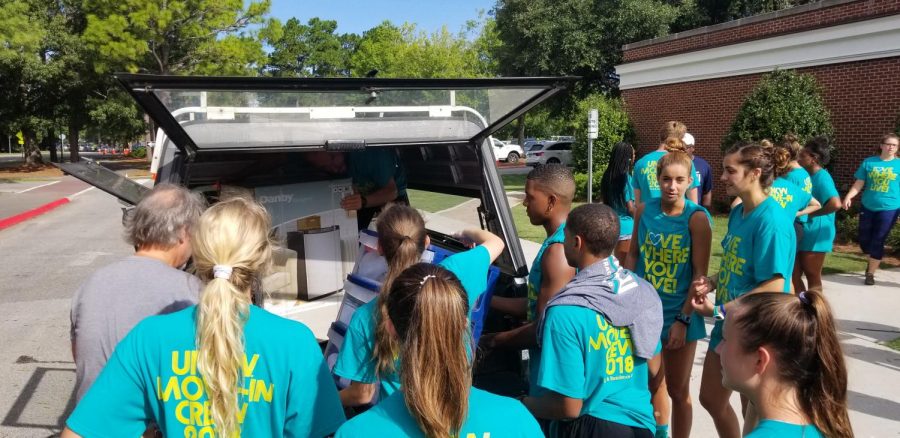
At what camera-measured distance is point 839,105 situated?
13414 mm

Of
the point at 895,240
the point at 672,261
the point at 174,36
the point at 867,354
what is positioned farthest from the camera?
the point at 174,36

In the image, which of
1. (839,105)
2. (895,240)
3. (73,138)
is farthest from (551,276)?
(73,138)

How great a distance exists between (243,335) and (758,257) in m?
2.53

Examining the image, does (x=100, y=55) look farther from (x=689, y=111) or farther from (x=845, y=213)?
(x=845, y=213)

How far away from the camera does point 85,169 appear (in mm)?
2758

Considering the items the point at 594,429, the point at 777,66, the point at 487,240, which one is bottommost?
the point at 594,429

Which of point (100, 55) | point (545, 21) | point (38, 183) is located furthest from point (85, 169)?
point (100, 55)

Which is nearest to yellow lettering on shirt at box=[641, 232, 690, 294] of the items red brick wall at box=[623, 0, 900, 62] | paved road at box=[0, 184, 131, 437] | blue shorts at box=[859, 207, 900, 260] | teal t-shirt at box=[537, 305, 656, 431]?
teal t-shirt at box=[537, 305, 656, 431]

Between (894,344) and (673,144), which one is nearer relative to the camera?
(673,144)

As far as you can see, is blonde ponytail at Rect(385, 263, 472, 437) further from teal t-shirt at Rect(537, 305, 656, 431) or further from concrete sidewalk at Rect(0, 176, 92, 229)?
concrete sidewalk at Rect(0, 176, 92, 229)

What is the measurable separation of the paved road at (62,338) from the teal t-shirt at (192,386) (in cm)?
155

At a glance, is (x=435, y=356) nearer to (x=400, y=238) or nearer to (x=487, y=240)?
(x=400, y=238)

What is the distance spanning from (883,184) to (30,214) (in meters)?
18.3

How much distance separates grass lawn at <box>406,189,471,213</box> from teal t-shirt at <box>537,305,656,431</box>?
2.63 metres
